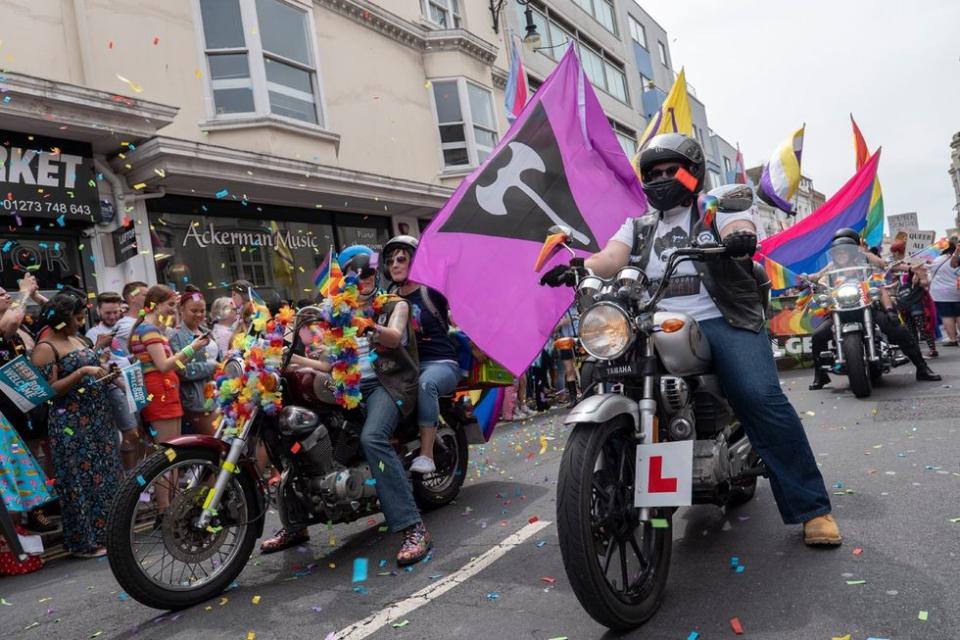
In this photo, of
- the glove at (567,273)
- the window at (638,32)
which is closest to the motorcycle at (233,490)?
the glove at (567,273)

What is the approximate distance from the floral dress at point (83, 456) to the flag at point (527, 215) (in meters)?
2.79

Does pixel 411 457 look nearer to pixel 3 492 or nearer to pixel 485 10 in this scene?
pixel 3 492

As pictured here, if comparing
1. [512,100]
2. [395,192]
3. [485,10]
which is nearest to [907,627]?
[512,100]

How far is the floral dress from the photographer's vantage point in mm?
5555

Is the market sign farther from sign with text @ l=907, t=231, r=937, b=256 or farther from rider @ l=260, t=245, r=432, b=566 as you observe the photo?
sign with text @ l=907, t=231, r=937, b=256

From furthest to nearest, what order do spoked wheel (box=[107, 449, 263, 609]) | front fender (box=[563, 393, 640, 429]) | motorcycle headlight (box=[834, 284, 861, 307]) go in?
motorcycle headlight (box=[834, 284, 861, 307]) < spoked wheel (box=[107, 449, 263, 609]) < front fender (box=[563, 393, 640, 429])

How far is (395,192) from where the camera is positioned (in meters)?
14.5

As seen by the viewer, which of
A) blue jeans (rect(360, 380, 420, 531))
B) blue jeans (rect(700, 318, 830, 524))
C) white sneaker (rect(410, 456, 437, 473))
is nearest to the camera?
blue jeans (rect(700, 318, 830, 524))

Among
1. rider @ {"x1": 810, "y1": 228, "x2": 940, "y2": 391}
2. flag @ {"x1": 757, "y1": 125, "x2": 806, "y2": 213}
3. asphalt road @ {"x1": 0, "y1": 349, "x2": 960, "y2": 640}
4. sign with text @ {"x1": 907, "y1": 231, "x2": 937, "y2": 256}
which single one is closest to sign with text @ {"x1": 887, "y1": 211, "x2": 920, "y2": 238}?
sign with text @ {"x1": 907, "y1": 231, "x2": 937, "y2": 256}

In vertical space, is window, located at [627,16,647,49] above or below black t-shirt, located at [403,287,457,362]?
above

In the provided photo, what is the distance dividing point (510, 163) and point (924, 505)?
139 inches

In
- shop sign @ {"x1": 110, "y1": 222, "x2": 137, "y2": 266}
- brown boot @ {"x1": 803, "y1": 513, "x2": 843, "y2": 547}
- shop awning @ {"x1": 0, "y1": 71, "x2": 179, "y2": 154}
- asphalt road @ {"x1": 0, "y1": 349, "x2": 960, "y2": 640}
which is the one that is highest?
shop awning @ {"x1": 0, "y1": 71, "x2": 179, "y2": 154}

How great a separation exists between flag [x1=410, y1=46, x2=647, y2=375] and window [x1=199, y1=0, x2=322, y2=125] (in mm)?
7000

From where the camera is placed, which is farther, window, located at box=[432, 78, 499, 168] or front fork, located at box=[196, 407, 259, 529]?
window, located at box=[432, 78, 499, 168]
